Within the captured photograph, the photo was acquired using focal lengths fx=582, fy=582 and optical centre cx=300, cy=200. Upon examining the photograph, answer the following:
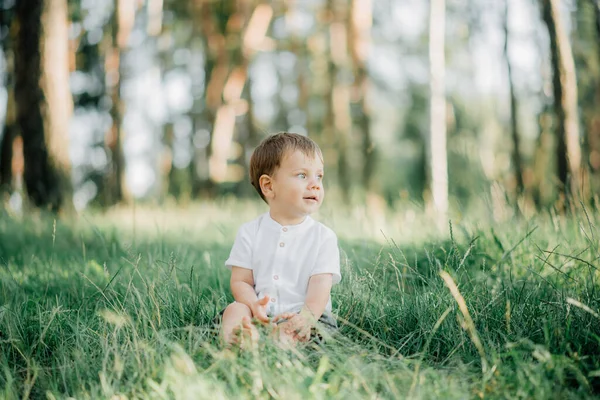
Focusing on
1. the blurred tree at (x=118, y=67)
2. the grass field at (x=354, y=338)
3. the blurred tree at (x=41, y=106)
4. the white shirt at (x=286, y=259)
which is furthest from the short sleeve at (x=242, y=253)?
the blurred tree at (x=118, y=67)

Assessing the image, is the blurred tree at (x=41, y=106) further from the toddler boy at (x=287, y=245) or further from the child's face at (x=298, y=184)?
the child's face at (x=298, y=184)

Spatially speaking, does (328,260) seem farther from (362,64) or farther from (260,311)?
(362,64)

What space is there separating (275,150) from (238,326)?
0.89 meters

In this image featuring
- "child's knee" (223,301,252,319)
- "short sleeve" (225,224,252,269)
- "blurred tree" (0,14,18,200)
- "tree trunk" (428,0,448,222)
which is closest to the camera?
"child's knee" (223,301,252,319)

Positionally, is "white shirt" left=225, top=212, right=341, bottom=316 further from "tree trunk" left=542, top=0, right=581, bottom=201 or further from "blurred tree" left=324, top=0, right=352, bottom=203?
"blurred tree" left=324, top=0, right=352, bottom=203

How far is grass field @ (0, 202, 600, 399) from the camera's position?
2.15m

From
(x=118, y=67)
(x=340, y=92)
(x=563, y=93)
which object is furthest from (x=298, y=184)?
(x=340, y=92)

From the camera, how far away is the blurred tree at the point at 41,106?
7.36 meters

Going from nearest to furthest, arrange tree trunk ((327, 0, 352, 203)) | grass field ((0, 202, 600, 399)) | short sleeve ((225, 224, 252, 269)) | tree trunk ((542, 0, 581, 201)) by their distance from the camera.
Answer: grass field ((0, 202, 600, 399)) < short sleeve ((225, 224, 252, 269)) < tree trunk ((542, 0, 581, 201)) < tree trunk ((327, 0, 352, 203))

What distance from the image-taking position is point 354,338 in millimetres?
2863

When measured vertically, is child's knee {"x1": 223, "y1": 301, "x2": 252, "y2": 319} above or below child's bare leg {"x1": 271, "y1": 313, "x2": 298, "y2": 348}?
above

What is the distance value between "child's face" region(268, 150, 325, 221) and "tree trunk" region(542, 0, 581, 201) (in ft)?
17.9

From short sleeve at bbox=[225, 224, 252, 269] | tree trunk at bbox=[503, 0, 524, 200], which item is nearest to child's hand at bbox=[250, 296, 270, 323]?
short sleeve at bbox=[225, 224, 252, 269]

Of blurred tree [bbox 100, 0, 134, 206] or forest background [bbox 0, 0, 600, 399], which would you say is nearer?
forest background [bbox 0, 0, 600, 399]
